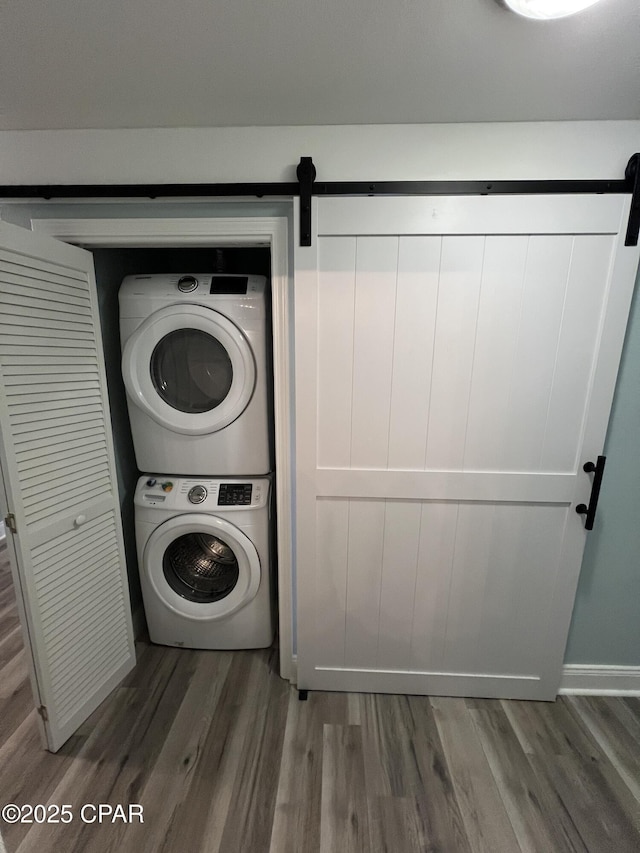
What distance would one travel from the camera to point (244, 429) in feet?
5.35

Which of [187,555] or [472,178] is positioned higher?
[472,178]

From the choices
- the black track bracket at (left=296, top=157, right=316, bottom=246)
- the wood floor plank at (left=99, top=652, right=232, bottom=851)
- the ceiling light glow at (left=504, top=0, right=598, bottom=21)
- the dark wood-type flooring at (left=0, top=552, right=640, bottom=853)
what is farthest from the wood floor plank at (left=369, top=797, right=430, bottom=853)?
the ceiling light glow at (left=504, top=0, right=598, bottom=21)

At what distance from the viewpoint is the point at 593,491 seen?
53.7 inches

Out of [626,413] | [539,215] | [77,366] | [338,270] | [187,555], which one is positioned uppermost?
[539,215]

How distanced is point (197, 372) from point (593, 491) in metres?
1.70

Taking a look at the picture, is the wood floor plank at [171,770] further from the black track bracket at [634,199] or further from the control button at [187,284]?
the black track bracket at [634,199]

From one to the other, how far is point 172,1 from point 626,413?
184 centimetres

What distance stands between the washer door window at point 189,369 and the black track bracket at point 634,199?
1402 mm

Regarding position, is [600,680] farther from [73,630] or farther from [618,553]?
[73,630]

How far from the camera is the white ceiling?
83 centimetres

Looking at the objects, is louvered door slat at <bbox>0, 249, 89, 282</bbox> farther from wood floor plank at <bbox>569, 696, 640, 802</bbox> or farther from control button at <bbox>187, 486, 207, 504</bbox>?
wood floor plank at <bbox>569, 696, 640, 802</bbox>

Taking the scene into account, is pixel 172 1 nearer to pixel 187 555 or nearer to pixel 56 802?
pixel 187 555

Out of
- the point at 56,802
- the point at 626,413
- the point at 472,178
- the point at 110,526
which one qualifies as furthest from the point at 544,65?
the point at 56,802

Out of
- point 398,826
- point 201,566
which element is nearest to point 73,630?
point 201,566
